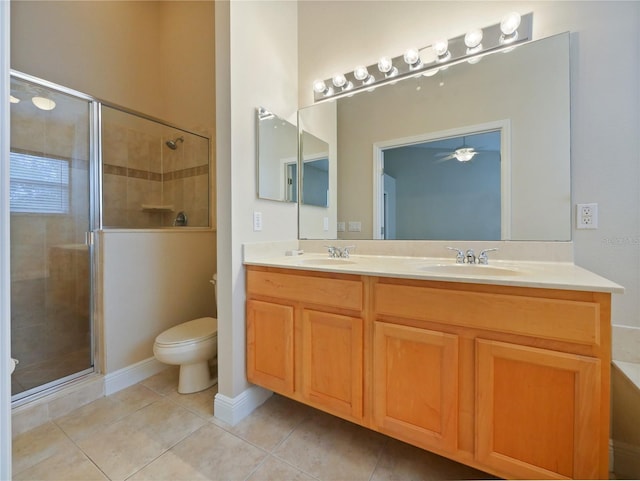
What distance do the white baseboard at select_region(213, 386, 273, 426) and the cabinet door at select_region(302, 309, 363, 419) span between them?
0.41m

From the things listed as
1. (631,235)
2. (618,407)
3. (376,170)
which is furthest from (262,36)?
(618,407)

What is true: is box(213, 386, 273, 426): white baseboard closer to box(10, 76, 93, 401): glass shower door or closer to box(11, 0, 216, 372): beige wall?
box(11, 0, 216, 372): beige wall

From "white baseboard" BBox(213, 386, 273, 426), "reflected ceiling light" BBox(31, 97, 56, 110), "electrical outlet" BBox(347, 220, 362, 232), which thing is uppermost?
"reflected ceiling light" BBox(31, 97, 56, 110)

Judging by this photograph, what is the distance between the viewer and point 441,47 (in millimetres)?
1587

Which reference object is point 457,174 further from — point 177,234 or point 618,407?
point 177,234

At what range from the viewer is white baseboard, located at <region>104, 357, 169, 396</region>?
70.9 inches

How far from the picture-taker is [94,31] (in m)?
2.56

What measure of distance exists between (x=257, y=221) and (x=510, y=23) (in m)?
1.69

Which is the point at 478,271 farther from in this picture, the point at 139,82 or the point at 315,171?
the point at 139,82

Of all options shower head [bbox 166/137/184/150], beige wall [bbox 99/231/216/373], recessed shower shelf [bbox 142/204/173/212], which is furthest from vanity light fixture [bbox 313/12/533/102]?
recessed shower shelf [bbox 142/204/173/212]

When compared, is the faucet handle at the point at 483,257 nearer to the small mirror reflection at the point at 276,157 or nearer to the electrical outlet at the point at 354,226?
the electrical outlet at the point at 354,226

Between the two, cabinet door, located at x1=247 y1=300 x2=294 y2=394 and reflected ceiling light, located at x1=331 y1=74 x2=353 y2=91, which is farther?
reflected ceiling light, located at x1=331 y1=74 x2=353 y2=91

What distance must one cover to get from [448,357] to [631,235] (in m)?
1.01

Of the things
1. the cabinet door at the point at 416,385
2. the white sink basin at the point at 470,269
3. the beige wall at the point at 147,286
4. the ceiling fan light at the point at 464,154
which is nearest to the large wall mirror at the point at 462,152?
the ceiling fan light at the point at 464,154
